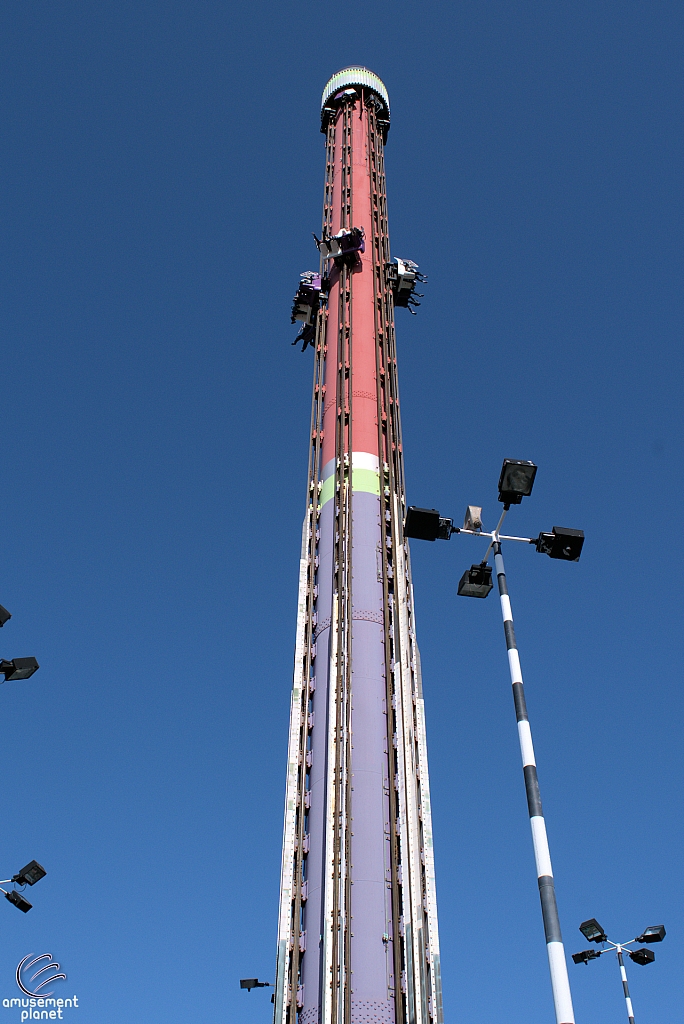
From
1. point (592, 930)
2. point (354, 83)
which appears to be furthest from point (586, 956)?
point (354, 83)

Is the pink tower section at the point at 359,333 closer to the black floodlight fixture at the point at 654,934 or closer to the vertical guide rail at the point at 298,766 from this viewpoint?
the vertical guide rail at the point at 298,766

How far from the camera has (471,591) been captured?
16.1 m

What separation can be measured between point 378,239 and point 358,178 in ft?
14.0

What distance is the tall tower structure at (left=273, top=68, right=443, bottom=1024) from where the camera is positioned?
2286 cm

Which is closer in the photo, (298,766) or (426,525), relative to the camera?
(426,525)

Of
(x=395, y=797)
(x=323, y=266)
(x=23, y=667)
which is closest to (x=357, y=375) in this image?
(x=323, y=266)

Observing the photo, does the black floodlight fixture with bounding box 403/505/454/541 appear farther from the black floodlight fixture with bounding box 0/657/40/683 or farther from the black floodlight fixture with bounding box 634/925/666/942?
the black floodlight fixture with bounding box 634/925/666/942

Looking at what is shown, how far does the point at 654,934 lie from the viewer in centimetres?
2575

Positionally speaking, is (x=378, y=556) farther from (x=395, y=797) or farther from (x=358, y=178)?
(x=358, y=178)

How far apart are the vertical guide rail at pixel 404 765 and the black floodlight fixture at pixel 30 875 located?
8.79m

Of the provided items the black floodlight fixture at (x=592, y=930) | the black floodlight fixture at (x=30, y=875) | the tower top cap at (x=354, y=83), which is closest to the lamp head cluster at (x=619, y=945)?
the black floodlight fixture at (x=592, y=930)

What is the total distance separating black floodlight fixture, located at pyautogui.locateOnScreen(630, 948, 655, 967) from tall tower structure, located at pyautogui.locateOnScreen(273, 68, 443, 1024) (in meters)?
6.53

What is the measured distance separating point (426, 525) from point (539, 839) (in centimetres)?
547

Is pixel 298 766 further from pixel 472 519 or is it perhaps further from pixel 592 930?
pixel 472 519
